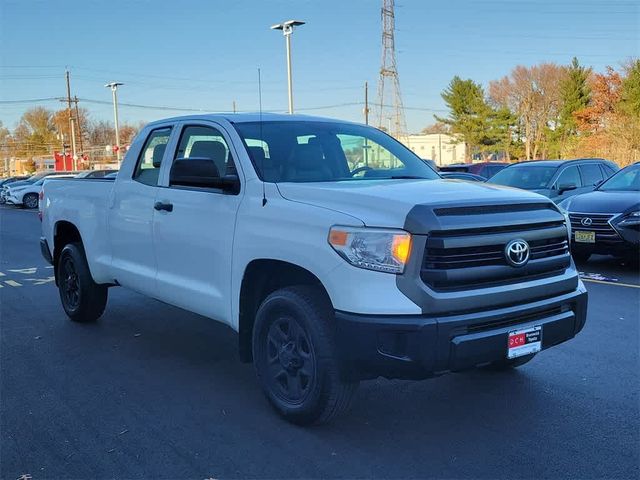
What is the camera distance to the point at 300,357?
3.76m

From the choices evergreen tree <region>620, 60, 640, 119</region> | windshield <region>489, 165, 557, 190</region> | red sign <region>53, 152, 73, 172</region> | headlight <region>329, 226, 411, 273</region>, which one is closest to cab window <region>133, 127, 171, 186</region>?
headlight <region>329, 226, 411, 273</region>

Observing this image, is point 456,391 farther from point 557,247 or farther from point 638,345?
point 638,345

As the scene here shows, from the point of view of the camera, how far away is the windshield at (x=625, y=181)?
32.2ft

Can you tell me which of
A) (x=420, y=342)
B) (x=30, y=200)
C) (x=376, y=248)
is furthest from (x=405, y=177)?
(x=30, y=200)

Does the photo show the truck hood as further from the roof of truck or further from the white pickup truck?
the roof of truck

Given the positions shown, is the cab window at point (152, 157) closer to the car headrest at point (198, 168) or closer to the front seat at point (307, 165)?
the car headrest at point (198, 168)

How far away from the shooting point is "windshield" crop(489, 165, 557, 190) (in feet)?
39.2

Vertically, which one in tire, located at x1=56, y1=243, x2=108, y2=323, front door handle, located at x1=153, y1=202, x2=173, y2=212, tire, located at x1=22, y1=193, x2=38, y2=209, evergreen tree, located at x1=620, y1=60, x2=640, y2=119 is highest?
evergreen tree, located at x1=620, y1=60, x2=640, y2=119

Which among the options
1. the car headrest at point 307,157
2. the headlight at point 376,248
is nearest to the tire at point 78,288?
the car headrest at point 307,157

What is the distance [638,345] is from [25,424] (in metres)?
4.76

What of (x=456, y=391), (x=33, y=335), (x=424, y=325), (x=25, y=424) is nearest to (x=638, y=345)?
(x=456, y=391)

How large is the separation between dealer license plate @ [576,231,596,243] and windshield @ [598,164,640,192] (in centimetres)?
131

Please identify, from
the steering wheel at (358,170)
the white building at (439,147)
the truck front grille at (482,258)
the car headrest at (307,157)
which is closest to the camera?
the truck front grille at (482,258)

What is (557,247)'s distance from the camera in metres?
3.92
